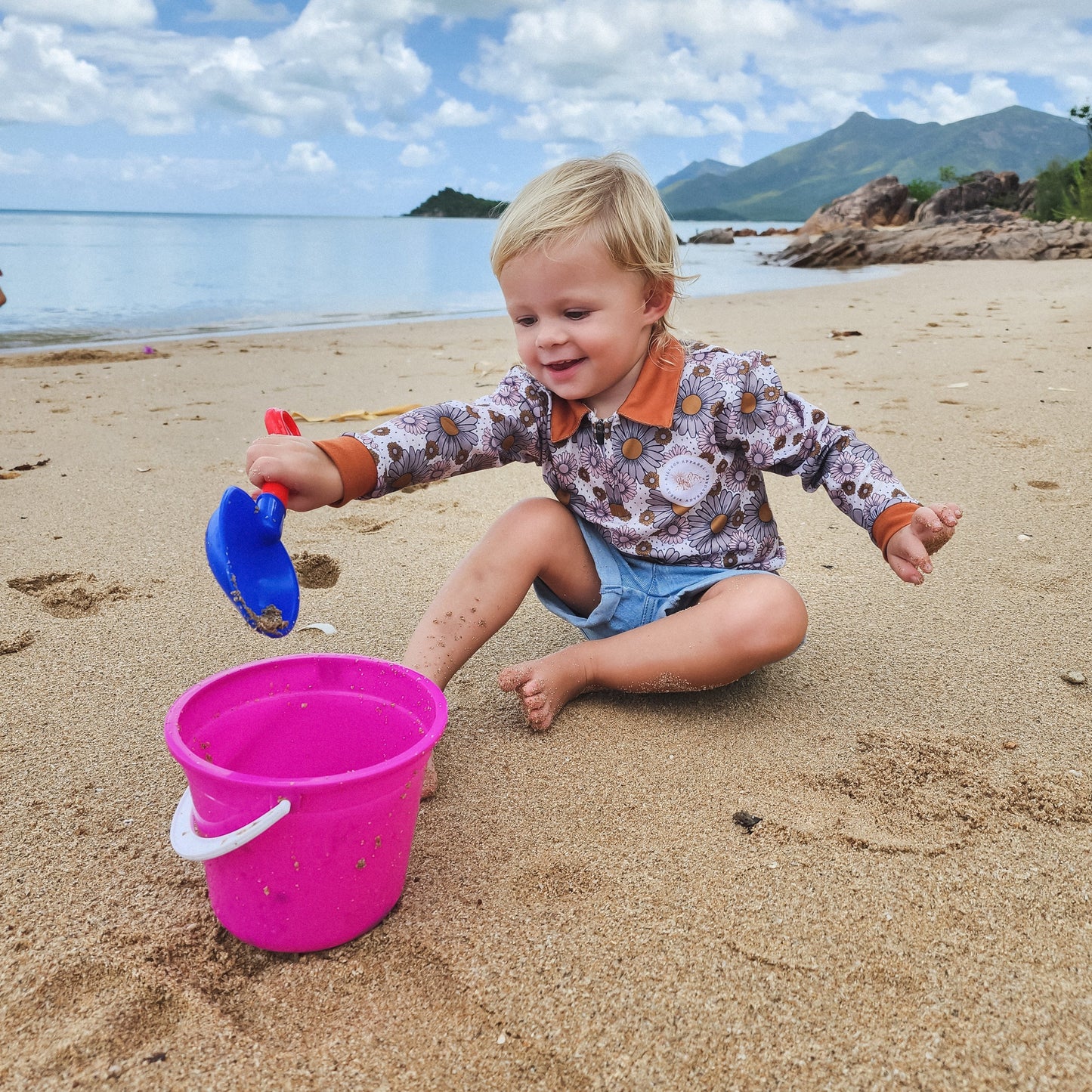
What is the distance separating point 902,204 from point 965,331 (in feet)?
92.5

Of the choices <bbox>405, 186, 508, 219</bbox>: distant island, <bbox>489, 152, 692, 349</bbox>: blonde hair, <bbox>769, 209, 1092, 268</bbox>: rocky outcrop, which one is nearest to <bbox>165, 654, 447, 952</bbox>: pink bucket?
<bbox>489, 152, 692, 349</bbox>: blonde hair

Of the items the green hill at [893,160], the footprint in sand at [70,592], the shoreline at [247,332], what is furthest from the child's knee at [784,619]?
the green hill at [893,160]

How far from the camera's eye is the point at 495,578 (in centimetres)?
178

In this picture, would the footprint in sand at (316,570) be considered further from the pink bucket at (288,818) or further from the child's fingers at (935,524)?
the child's fingers at (935,524)

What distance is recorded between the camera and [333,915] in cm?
117

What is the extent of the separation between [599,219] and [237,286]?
41.5 ft

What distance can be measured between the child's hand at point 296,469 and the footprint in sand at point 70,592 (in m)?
0.89

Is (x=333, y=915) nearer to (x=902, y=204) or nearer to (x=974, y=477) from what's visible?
(x=974, y=477)

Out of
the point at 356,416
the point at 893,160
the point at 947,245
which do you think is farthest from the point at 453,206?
the point at 893,160

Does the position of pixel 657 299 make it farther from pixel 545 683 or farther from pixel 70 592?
pixel 70 592

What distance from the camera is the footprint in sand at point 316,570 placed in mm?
2396

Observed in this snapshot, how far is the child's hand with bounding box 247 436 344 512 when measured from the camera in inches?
59.2

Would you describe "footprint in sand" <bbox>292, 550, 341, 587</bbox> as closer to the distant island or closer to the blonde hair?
the blonde hair

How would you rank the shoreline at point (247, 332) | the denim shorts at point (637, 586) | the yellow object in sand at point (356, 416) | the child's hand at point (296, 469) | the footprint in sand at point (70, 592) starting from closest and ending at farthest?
the child's hand at point (296, 469), the denim shorts at point (637, 586), the footprint in sand at point (70, 592), the yellow object in sand at point (356, 416), the shoreline at point (247, 332)
